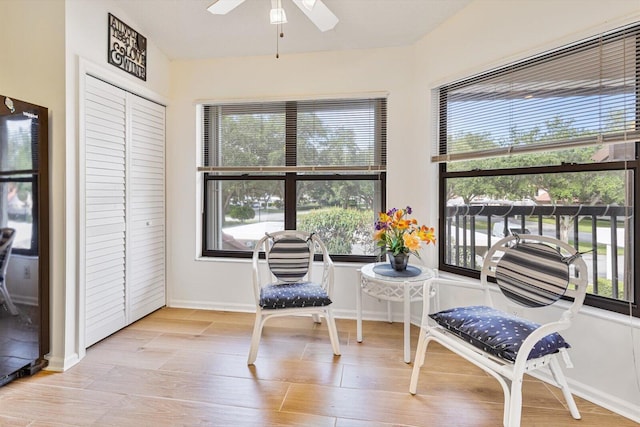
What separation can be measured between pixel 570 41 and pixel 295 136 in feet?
7.03

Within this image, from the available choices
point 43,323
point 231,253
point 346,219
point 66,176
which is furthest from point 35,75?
point 346,219

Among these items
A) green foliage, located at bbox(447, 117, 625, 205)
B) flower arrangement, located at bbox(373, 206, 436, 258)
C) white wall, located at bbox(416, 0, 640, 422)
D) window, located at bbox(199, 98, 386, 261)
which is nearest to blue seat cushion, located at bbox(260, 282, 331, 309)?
flower arrangement, located at bbox(373, 206, 436, 258)

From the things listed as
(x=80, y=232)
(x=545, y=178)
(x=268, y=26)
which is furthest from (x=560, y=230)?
(x=80, y=232)

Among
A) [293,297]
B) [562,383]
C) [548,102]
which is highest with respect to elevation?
[548,102]

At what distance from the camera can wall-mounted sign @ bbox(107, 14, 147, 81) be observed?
2541 mm

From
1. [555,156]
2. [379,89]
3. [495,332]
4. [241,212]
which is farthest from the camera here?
[241,212]

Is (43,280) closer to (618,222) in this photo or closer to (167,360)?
(167,360)

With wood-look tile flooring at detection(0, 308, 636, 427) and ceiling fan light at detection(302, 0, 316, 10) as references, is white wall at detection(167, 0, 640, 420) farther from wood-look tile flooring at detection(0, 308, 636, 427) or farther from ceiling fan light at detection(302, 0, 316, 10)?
ceiling fan light at detection(302, 0, 316, 10)

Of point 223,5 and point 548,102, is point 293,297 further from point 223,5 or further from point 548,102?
point 548,102

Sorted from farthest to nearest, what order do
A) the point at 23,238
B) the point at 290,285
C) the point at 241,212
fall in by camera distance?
the point at 241,212 < the point at 290,285 < the point at 23,238

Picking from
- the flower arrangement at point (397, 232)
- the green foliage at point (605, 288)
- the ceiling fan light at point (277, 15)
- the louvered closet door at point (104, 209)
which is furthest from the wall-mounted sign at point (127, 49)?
the green foliage at point (605, 288)

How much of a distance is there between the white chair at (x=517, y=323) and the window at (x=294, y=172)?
52.2 inches

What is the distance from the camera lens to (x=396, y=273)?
2.49m

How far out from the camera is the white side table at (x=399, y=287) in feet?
7.52
